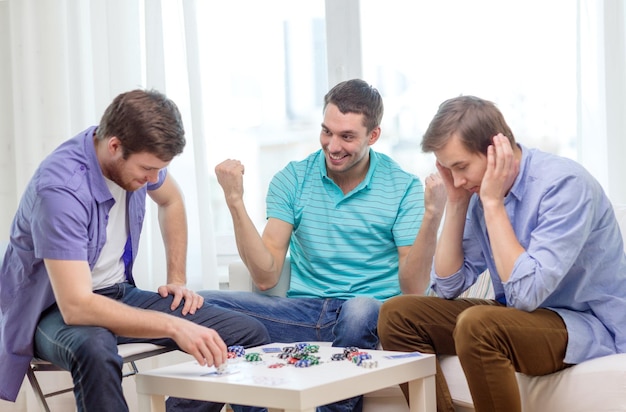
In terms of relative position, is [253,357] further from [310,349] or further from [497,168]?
[497,168]

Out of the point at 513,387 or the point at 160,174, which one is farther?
the point at 160,174

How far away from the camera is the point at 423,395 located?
2.21m

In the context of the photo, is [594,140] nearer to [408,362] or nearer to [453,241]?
[453,241]

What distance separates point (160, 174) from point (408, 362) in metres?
1.01

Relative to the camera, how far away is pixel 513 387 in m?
2.08

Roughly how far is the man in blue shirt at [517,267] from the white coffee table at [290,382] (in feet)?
0.45

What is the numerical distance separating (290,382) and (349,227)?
100 centimetres

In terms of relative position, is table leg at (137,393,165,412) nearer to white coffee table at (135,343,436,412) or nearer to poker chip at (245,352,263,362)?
white coffee table at (135,343,436,412)

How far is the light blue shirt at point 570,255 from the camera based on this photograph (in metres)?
2.08

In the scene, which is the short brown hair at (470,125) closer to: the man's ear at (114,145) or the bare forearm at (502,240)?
the bare forearm at (502,240)

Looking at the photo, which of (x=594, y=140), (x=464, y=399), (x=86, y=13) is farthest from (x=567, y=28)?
(x=86, y=13)

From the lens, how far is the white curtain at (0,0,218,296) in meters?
3.63

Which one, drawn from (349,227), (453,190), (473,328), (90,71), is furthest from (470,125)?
(90,71)

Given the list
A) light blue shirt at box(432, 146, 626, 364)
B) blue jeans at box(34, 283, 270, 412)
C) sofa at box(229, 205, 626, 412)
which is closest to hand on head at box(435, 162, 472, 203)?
light blue shirt at box(432, 146, 626, 364)
